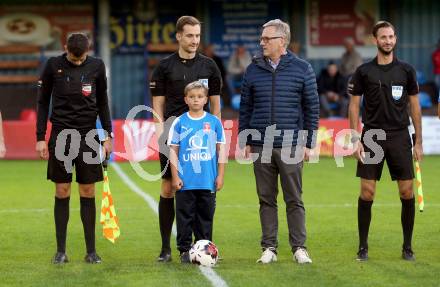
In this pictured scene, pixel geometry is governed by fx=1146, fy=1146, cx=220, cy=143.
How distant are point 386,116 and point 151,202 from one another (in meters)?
6.09

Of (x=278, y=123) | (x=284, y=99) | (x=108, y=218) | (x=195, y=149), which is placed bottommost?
(x=108, y=218)

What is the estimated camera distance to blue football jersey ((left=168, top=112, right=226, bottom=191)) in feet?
34.1

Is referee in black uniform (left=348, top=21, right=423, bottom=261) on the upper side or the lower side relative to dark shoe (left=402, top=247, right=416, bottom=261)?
upper

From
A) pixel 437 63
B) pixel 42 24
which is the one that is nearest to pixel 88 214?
pixel 437 63

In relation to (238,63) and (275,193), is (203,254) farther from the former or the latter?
(238,63)

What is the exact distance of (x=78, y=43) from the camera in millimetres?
10180

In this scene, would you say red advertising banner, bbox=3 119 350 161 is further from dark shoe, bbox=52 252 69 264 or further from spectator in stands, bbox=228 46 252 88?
dark shoe, bbox=52 252 69 264

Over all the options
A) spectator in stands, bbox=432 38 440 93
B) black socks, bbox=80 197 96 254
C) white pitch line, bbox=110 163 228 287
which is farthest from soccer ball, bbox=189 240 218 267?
spectator in stands, bbox=432 38 440 93

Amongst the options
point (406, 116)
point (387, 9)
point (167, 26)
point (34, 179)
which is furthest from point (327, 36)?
point (406, 116)

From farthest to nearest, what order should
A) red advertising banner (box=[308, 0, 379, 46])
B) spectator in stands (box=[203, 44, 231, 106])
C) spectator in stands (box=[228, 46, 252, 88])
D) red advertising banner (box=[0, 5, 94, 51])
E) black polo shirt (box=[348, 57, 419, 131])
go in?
red advertising banner (box=[308, 0, 379, 46])
red advertising banner (box=[0, 5, 94, 51])
spectator in stands (box=[228, 46, 252, 88])
spectator in stands (box=[203, 44, 231, 106])
black polo shirt (box=[348, 57, 419, 131])

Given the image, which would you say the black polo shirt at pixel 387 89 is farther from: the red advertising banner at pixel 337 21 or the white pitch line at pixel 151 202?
the red advertising banner at pixel 337 21

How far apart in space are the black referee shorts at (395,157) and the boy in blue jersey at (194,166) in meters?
1.36

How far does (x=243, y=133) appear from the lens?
1063cm

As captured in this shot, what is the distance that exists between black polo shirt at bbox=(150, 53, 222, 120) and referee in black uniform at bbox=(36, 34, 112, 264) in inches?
20.5
